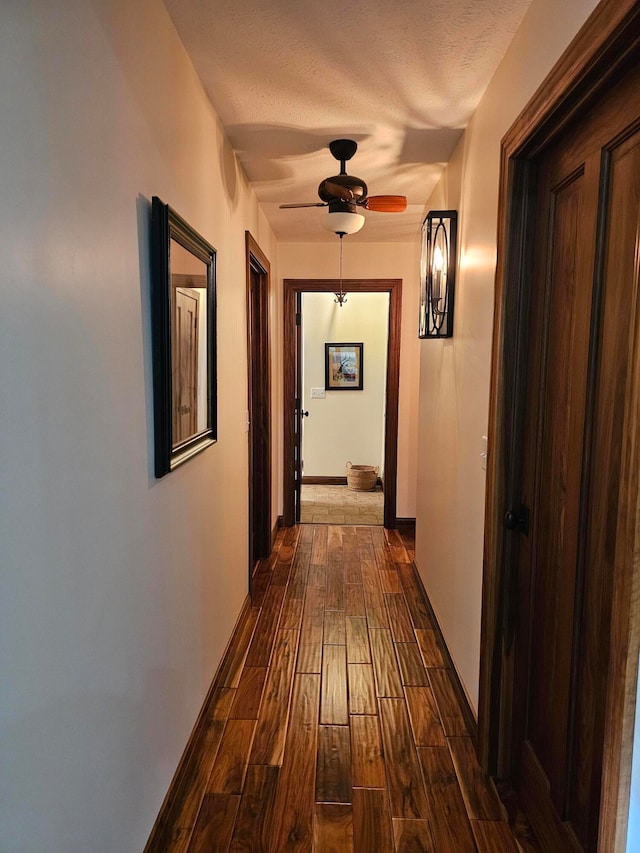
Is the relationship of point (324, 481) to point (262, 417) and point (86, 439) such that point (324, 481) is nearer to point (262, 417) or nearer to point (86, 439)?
point (262, 417)

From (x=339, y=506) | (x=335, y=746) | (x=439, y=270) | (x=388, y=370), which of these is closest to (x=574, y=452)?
(x=335, y=746)

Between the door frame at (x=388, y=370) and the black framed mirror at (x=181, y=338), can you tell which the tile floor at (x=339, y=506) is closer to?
the door frame at (x=388, y=370)

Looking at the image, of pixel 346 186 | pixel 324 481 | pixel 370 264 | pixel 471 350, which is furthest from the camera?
pixel 324 481

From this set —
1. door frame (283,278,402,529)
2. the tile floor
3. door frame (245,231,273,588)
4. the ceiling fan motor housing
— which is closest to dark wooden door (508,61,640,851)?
the ceiling fan motor housing

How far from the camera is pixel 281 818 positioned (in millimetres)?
1646

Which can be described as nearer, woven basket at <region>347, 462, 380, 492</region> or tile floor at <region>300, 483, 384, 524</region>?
tile floor at <region>300, 483, 384, 524</region>

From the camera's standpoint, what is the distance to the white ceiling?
155cm

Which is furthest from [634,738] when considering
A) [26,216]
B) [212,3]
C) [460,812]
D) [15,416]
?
[212,3]

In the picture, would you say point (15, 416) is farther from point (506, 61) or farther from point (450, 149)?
point (450, 149)

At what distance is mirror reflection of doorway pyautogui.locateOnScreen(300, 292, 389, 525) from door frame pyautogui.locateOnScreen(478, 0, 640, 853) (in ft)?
13.4

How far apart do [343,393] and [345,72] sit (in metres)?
4.56

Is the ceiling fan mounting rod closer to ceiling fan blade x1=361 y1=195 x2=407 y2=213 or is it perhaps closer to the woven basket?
ceiling fan blade x1=361 y1=195 x2=407 y2=213

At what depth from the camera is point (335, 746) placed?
198 centimetres

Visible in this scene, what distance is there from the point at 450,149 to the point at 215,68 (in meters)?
1.21
